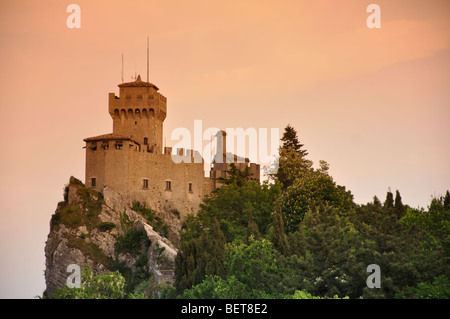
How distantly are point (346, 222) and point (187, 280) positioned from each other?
489 inches

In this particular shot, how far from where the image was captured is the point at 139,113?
94.9m

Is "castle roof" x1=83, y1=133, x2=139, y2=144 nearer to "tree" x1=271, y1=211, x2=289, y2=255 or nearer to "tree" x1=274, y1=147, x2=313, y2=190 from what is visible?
"tree" x1=274, y1=147, x2=313, y2=190

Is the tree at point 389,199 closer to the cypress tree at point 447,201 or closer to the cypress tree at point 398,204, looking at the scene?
the cypress tree at point 398,204

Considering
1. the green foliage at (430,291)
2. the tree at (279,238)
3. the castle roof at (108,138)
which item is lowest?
the green foliage at (430,291)

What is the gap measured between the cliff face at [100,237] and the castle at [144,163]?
1.62 metres

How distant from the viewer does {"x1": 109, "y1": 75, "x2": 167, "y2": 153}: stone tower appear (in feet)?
309

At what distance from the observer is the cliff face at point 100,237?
A: 278ft

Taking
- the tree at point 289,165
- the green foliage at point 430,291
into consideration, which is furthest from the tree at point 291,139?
the green foliage at point 430,291

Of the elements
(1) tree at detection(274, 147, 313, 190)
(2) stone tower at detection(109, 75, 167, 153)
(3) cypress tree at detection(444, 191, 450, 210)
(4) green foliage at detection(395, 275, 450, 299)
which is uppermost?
(2) stone tower at detection(109, 75, 167, 153)

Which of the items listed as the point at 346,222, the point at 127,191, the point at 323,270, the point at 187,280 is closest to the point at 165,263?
the point at 127,191

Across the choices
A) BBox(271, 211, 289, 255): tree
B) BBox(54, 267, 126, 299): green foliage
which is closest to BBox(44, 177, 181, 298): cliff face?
BBox(54, 267, 126, 299): green foliage

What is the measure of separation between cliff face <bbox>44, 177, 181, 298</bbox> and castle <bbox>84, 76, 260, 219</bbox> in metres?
1.62

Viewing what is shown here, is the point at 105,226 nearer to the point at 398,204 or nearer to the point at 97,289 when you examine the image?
the point at 97,289

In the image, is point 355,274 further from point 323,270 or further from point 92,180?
point 92,180
